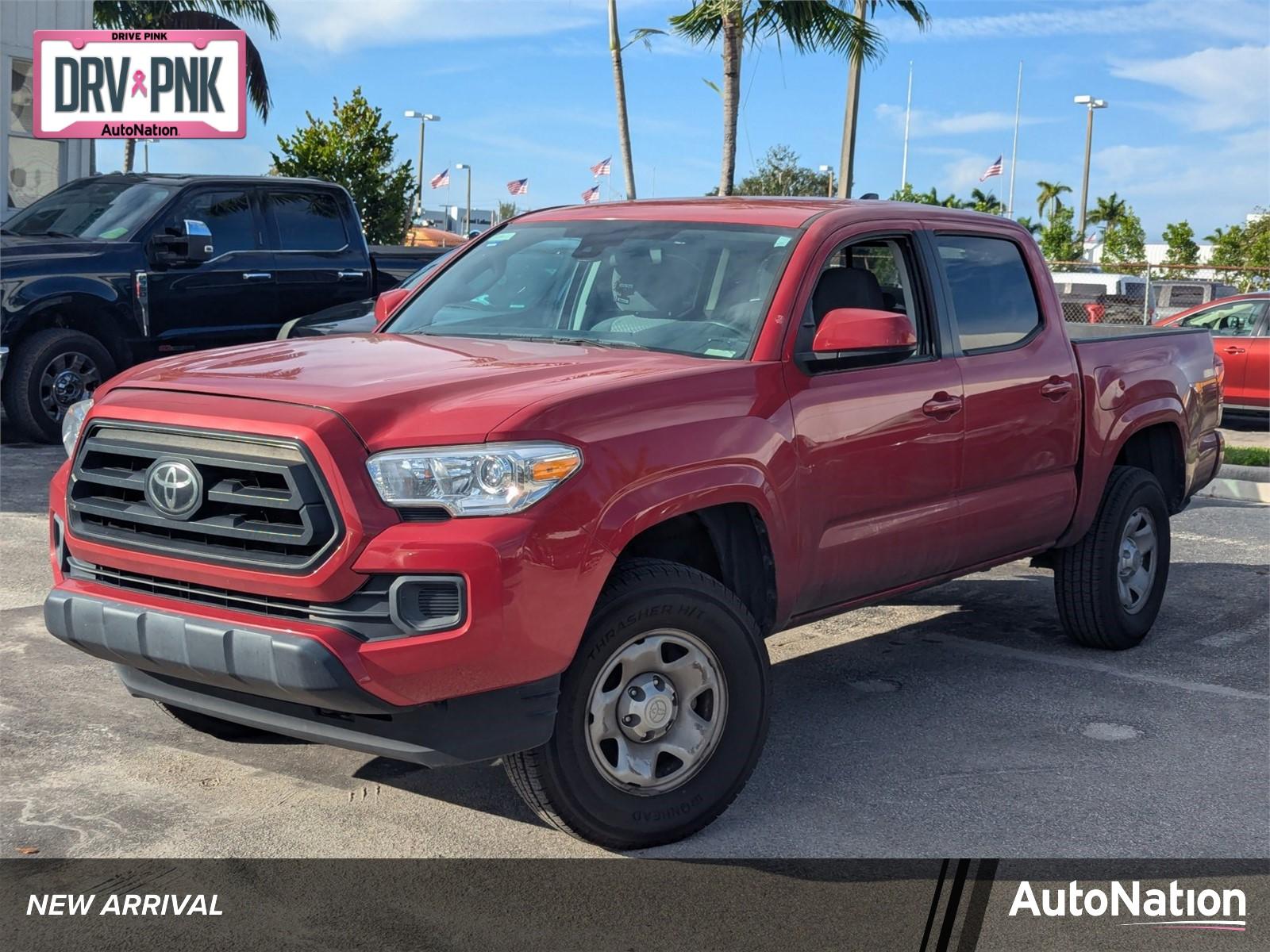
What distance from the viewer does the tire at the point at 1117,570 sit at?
6.38m

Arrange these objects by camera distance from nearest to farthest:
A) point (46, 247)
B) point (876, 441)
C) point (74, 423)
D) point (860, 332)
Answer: point (74, 423) → point (860, 332) → point (876, 441) → point (46, 247)

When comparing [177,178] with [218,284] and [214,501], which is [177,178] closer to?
[218,284]

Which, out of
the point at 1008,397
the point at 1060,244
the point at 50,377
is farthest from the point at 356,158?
the point at 1060,244

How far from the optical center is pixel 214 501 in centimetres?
383

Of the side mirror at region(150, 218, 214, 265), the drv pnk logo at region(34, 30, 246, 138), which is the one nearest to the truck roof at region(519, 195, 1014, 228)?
the side mirror at region(150, 218, 214, 265)

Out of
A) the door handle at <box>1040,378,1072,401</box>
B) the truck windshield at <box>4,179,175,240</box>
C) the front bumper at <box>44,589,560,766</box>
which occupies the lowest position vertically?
the front bumper at <box>44,589,560,766</box>

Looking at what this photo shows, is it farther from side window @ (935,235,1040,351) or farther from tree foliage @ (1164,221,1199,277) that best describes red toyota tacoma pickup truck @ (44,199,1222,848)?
tree foliage @ (1164,221,1199,277)

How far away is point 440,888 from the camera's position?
3.81m

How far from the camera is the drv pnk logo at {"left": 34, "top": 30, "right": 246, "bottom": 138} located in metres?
17.3

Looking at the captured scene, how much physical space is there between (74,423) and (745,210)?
7.96ft

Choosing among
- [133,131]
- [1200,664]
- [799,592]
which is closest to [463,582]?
[799,592]

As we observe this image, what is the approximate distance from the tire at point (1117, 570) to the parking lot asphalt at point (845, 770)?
144 millimetres

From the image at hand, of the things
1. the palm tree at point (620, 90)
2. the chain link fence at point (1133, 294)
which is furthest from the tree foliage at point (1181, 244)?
the palm tree at point (620, 90)

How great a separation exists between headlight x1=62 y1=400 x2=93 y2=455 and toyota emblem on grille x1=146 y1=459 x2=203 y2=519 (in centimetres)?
47
